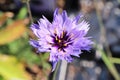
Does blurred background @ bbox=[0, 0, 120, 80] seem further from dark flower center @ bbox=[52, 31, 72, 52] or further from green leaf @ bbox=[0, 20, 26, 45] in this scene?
dark flower center @ bbox=[52, 31, 72, 52]

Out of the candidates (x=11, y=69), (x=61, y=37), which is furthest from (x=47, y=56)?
(x=61, y=37)

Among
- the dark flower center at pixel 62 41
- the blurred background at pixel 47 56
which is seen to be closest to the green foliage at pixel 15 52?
the blurred background at pixel 47 56

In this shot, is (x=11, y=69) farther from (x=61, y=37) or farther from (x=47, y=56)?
(x=61, y=37)

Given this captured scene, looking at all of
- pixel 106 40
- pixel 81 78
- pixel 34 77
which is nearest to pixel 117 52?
pixel 106 40

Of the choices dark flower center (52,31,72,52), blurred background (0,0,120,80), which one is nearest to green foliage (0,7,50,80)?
blurred background (0,0,120,80)

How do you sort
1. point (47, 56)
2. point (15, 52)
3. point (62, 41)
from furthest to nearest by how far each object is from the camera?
point (15, 52)
point (47, 56)
point (62, 41)

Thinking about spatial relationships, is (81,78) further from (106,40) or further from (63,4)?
(63,4)

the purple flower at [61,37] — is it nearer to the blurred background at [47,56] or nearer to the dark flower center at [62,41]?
the dark flower center at [62,41]

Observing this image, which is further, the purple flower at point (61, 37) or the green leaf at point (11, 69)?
the green leaf at point (11, 69)
